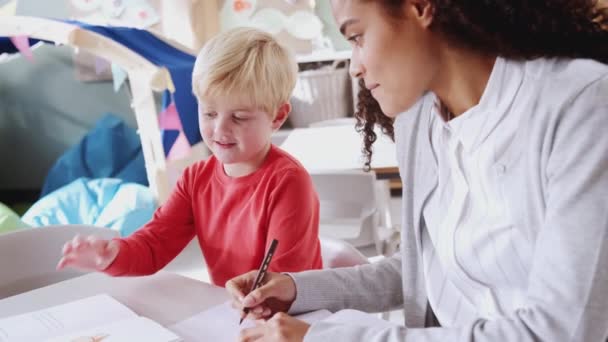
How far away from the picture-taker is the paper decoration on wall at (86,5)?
12.8 ft

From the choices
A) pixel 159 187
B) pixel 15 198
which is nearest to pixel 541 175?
pixel 159 187

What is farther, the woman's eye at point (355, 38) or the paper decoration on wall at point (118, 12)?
the paper decoration on wall at point (118, 12)

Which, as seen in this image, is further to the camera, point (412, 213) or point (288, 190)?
point (288, 190)

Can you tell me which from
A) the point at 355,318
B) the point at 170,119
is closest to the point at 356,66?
the point at 355,318

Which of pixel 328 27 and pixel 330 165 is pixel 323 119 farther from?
pixel 330 165

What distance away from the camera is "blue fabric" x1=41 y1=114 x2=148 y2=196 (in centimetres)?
368

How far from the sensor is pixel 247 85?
3.88ft

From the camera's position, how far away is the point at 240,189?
125cm

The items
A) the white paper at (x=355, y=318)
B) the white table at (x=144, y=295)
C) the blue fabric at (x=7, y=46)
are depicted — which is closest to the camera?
the white paper at (x=355, y=318)

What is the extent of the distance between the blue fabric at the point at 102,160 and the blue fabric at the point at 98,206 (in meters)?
0.31

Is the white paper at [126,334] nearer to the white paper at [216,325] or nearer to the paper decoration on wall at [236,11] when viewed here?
the white paper at [216,325]

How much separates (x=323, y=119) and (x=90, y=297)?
2938 millimetres

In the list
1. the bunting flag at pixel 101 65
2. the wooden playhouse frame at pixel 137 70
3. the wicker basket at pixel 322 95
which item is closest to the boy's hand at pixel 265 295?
the wooden playhouse frame at pixel 137 70

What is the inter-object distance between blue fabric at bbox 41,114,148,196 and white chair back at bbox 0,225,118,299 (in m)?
2.36
